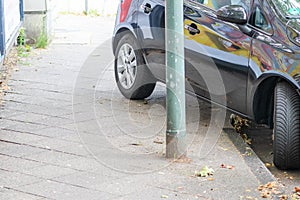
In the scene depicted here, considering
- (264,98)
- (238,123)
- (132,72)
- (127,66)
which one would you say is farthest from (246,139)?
(127,66)

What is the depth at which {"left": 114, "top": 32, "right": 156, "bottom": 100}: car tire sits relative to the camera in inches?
329

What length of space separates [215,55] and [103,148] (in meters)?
1.50

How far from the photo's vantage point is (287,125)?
20.1ft

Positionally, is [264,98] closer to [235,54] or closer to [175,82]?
[235,54]

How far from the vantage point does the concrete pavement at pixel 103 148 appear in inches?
215

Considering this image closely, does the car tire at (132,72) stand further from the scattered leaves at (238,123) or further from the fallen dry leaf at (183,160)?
the fallen dry leaf at (183,160)

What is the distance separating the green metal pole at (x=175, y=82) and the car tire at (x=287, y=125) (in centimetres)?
84

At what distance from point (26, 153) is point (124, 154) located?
2.90ft

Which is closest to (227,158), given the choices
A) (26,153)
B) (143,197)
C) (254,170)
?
(254,170)

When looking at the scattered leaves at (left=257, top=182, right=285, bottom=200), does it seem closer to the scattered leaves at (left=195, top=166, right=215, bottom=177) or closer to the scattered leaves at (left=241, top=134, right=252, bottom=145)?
the scattered leaves at (left=195, top=166, right=215, bottom=177)

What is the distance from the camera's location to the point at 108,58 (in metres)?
11.7

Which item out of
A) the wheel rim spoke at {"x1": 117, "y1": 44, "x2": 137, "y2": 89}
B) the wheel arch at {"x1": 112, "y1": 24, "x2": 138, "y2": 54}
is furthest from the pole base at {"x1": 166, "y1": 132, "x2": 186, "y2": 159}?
the wheel arch at {"x1": 112, "y1": 24, "x2": 138, "y2": 54}

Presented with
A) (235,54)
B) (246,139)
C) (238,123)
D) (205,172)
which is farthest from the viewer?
(238,123)

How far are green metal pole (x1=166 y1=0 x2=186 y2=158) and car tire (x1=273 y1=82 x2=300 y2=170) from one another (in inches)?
33.1
